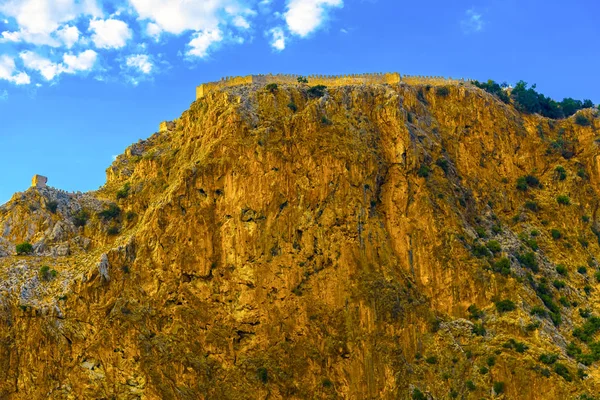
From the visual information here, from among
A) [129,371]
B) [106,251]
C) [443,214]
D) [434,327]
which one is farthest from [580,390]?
[106,251]

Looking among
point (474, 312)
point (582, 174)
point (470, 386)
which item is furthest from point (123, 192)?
point (582, 174)

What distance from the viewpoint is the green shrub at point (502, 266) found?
2264 inches

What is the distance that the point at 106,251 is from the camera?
57688 mm

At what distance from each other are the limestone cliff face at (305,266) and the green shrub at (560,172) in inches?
12.8

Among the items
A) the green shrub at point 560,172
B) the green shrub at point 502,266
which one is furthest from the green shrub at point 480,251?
the green shrub at point 560,172

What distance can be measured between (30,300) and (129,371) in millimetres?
8889

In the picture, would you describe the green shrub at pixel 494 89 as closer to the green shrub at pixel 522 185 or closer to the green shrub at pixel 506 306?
the green shrub at pixel 522 185

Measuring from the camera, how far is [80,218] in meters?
62.7

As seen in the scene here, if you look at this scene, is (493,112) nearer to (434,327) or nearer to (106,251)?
(434,327)

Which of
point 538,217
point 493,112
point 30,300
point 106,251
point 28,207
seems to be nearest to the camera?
point 30,300

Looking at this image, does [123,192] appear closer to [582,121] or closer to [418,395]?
[418,395]

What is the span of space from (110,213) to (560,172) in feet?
130

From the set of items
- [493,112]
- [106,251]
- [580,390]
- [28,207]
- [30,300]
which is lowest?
[580,390]

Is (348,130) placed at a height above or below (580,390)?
above
